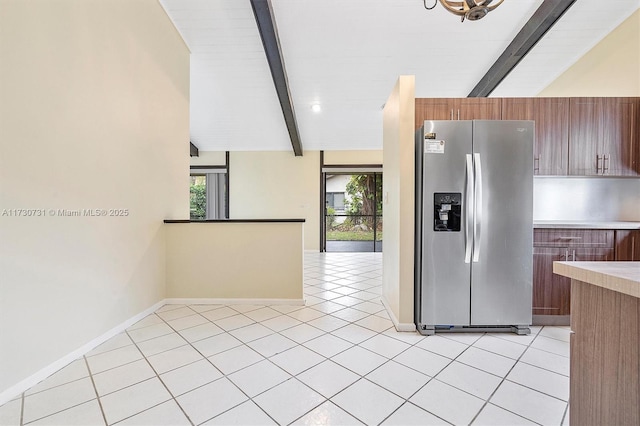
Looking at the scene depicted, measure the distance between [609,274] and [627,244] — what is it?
2647mm

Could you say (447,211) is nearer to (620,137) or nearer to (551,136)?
(551,136)

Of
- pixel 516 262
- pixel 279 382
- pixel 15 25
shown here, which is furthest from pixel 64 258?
pixel 516 262

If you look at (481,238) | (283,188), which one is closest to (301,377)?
(481,238)

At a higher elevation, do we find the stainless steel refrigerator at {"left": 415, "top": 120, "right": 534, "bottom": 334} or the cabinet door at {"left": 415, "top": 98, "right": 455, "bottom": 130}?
the cabinet door at {"left": 415, "top": 98, "right": 455, "bottom": 130}

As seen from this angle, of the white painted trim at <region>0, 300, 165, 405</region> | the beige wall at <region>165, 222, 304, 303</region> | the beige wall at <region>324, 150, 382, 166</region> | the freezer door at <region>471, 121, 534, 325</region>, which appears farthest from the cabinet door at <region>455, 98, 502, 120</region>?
the beige wall at <region>324, 150, 382, 166</region>

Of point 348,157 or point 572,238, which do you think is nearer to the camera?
point 572,238

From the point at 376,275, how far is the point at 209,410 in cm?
348

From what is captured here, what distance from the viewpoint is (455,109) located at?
2.70m

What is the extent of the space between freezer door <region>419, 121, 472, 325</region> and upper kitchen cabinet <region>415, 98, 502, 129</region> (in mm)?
551

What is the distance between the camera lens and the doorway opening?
7.21 meters

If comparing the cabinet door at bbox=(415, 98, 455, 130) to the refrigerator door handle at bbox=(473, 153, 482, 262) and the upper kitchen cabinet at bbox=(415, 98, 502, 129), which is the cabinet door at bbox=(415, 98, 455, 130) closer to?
the upper kitchen cabinet at bbox=(415, 98, 502, 129)

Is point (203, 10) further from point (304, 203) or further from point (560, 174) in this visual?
point (304, 203)

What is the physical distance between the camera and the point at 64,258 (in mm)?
1840

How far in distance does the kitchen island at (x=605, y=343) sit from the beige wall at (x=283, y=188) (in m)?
6.25
